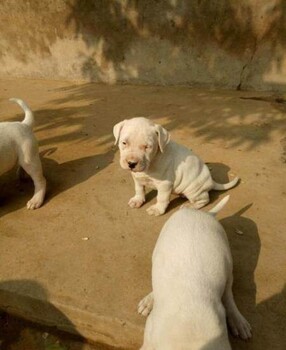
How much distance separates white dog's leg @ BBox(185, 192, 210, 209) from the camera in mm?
4228

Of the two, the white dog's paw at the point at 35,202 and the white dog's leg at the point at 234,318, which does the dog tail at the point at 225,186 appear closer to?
the white dog's leg at the point at 234,318

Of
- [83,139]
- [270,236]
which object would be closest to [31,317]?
[270,236]

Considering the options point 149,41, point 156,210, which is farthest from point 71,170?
point 149,41

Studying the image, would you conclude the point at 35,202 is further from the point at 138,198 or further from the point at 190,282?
the point at 190,282

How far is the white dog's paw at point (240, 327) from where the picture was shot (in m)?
2.86

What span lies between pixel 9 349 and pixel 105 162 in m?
2.67

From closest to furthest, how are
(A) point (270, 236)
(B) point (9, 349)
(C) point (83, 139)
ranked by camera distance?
(B) point (9, 349)
(A) point (270, 236)
(C) point (83, 139)

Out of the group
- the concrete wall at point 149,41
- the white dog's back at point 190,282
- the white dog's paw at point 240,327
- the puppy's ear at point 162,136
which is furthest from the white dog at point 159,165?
the concrete wall at point 149,41

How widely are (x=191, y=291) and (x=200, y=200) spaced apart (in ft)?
6.02

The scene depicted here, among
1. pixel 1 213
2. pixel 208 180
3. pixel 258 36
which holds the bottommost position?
pixel 1 213

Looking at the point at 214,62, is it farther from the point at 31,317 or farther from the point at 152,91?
the point at 31,317

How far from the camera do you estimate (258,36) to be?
7.93 metres

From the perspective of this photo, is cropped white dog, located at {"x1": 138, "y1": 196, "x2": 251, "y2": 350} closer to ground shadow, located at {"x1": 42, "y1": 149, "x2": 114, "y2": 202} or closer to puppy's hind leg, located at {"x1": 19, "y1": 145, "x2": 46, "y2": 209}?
puppy's hind leg, located at {"x1": 19, "y1": 145, "x2": 46, "y2": 209}

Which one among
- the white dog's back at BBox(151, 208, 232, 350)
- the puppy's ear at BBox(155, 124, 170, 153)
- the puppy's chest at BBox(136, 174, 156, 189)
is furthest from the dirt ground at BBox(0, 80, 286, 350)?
the puppy's ear at BBox(155, 124, 170, 153)
